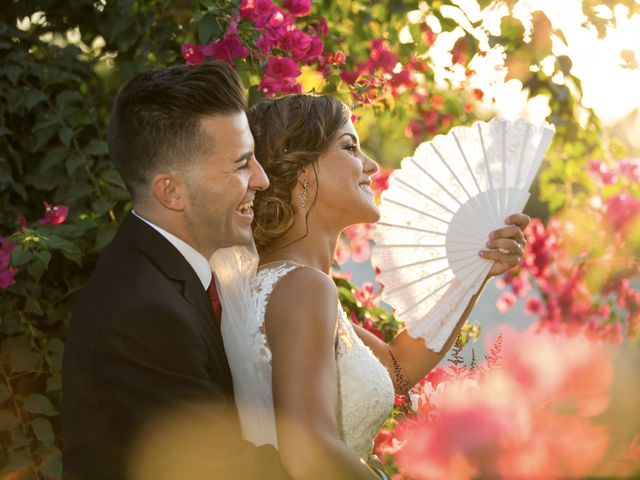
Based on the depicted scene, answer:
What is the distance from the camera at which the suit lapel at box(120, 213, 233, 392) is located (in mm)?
2082

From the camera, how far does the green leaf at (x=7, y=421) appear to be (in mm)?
3332

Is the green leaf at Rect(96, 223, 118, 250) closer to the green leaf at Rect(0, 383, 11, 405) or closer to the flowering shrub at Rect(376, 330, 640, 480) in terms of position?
the green leaf at Rect(0, 383, 11, 405)

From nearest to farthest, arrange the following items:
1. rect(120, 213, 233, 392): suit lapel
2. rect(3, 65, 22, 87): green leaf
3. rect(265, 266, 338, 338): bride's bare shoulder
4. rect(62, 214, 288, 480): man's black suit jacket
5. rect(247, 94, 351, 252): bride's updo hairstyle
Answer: rect(62, 214, 288, 480): man's black suit jacket < rect(120, 213, 233, 392): suit lapel < rect(265, 266, 338, 338): bride's bare shoulder < rect(247, 94, 351, 252): bride's updo hairstyle < rect(3, 65, 22, 87): green leaf

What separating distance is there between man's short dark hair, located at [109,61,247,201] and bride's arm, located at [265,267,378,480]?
1.75ft

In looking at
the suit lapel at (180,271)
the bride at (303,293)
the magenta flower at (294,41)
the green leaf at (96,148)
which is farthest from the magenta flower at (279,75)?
the suit lapel at (180,271)

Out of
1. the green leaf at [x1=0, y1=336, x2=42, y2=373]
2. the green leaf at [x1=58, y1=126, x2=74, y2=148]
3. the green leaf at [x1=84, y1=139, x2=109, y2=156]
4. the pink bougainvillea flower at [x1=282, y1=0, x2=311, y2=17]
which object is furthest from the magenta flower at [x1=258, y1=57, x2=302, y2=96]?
the green leaf at [x1=0, y1=336, x2=42, y2=373]

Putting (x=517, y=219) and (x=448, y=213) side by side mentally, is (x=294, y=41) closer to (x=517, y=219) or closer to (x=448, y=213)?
(x=448, y=213)

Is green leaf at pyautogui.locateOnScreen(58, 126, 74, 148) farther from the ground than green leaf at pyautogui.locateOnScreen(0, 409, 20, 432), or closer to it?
farther from the ground

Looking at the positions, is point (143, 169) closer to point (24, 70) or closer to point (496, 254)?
point (496, 254)

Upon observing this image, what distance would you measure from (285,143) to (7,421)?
5.07 ft

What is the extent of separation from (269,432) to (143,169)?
2.46ft

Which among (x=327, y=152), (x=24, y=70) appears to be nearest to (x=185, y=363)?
(x=327, y=152)

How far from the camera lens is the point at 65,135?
3.60 meters

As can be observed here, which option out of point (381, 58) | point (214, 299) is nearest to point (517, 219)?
point (214, 299)
